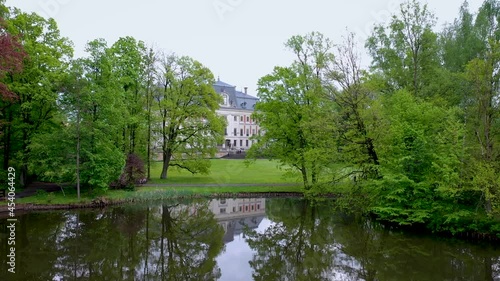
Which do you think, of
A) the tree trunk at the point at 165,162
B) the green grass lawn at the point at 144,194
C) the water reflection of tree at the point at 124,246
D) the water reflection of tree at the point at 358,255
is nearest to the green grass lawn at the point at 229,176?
the tree trunk at the point at 165,162

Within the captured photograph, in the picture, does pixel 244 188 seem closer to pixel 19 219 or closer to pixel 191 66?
pixel 191 66

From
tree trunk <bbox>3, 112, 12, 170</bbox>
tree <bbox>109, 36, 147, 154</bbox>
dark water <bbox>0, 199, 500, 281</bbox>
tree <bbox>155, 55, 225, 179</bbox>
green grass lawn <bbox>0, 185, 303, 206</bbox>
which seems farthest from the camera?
tree <bbox>155, 55, 225, 179</bbox>

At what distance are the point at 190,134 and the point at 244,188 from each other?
7205 millimetres

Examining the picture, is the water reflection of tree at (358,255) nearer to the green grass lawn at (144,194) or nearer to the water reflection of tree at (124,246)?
the water reflection of tree at (124,246)

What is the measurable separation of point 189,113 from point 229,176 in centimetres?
781

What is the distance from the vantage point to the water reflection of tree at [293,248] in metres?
11.7

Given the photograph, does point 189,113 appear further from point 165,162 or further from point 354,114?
point 354,114

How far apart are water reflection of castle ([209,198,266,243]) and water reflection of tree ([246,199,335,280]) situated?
93cm

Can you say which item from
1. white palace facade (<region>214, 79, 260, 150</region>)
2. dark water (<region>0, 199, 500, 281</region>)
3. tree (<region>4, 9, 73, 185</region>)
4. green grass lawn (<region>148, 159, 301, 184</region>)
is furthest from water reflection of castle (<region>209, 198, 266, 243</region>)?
white palace facade (<region>214, 79, 260, 150</region>)

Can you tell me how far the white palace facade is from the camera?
67125mm

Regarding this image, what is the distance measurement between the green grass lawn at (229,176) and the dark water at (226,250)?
980cm

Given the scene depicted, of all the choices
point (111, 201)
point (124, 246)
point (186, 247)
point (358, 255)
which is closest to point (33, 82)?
point (111, 201)

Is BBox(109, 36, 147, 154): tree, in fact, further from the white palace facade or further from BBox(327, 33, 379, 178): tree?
the white palace facade

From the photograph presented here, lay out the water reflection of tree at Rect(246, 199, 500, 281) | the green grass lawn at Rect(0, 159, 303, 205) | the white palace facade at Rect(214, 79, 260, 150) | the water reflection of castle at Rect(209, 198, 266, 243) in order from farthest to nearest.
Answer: the white palace facade at Rect(214, 79, 260, 150) < the green grass lawn at Rect(0, 159, 303, 205) < the water reflection of castle at Rect(209, 198, 266, 243) < the water reflection of tree at Rect(246, 199, 500, 281)
